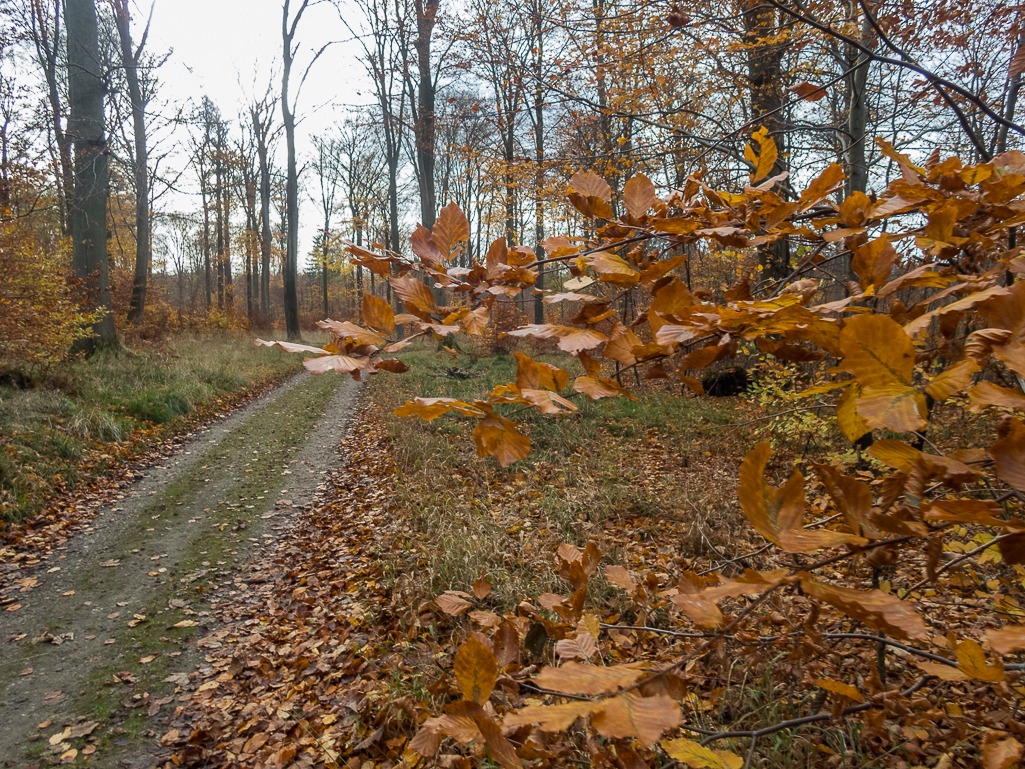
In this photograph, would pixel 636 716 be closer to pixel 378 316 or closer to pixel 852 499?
pixel 852 499

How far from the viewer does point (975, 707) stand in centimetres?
221

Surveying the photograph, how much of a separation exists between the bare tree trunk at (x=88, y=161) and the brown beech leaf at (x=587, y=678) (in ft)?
36.6

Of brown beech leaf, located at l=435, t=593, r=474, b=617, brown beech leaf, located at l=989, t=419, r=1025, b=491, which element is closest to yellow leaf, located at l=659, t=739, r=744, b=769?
brown beech leaf, located at l=989, t=419, r=1025, b=491

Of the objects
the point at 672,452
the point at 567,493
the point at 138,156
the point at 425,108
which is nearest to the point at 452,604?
the point at 567,493

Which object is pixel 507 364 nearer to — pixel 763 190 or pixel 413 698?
pixel 413 698

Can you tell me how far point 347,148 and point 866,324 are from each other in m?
32.1

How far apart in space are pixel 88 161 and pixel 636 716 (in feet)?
39.9

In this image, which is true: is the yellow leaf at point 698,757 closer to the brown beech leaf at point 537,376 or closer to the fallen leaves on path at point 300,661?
the brown beech leaf at point 537,376

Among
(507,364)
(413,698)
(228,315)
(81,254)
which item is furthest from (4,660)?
(228,315)

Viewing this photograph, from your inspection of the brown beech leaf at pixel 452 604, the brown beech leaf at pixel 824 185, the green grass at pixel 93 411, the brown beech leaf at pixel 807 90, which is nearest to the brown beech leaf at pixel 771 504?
the brown beech leaf at pixel 824 185

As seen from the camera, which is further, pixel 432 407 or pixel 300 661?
pixel 300 661

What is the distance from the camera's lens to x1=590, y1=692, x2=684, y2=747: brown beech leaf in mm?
542

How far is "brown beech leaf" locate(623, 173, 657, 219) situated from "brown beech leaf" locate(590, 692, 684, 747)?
2.75ft

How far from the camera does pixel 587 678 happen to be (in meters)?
0.61
